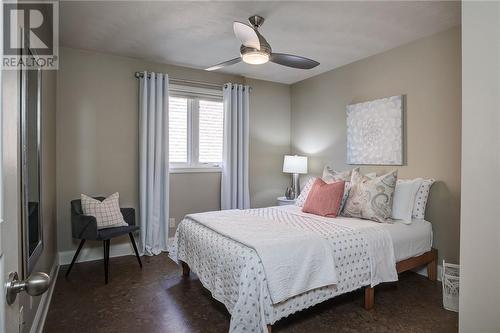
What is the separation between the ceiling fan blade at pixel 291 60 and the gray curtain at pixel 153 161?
1.86 metres

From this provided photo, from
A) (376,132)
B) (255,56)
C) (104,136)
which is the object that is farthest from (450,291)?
(104,136)

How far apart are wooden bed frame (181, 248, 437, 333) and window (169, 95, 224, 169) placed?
1.66 meters

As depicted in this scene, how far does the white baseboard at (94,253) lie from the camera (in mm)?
3502

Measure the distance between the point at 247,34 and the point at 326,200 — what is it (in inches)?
70.8

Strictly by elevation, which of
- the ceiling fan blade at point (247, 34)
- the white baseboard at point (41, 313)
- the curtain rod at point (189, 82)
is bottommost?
the white baseboard at point (41, 313)

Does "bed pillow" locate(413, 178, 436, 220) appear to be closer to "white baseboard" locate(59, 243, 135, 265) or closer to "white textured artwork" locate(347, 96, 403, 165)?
"white textured artwork" locate(347, 96, 403, 165)

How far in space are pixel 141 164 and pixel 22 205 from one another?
8.02 feet

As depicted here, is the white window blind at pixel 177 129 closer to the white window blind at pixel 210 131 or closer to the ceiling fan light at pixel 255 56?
the white window blind at pixel 210 131

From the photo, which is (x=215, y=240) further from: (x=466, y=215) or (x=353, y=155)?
(x=353, y=155)

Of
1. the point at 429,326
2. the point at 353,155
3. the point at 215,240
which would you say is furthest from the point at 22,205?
the point at 353,155

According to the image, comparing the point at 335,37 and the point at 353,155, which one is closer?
the point at 335,37

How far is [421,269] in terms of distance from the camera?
323 centimetres

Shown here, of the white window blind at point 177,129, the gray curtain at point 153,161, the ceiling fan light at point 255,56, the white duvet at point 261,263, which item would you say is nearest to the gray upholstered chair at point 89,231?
the gray curtain at point 153,161

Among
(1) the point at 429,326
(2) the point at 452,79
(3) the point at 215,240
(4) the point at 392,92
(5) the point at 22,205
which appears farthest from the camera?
(4) the point at 392,92
